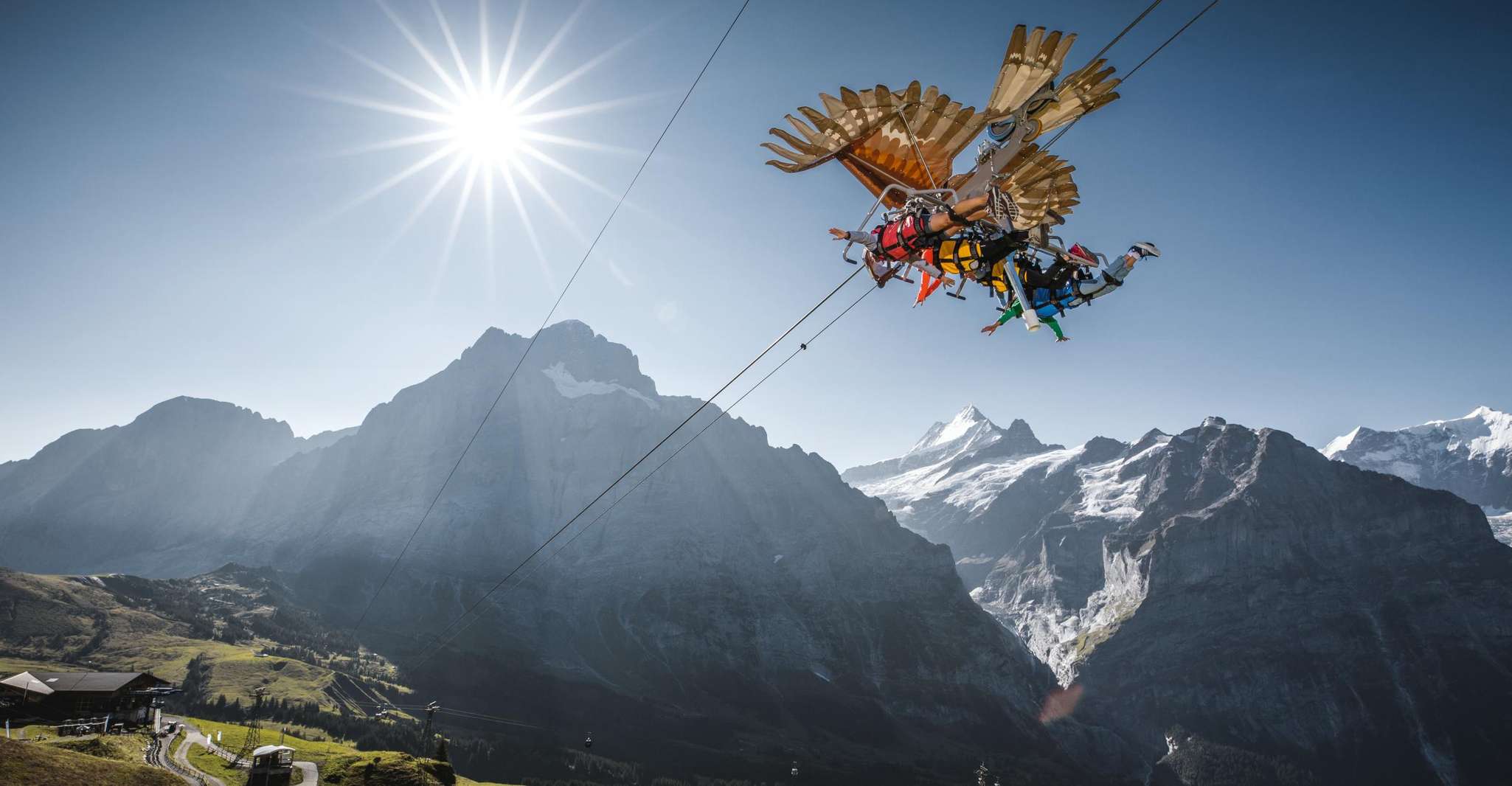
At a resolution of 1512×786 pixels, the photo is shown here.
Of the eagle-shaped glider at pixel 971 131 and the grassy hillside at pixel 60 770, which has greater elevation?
the eagle-shaped glider at pixel 971 131

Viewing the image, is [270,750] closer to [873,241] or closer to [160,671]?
[873,241]

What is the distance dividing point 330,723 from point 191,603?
12717cm

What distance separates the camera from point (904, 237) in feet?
35.2

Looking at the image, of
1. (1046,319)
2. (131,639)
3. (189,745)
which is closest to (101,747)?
(189,745)

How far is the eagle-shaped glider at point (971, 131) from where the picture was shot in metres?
8.83

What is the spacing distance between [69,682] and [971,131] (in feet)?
258

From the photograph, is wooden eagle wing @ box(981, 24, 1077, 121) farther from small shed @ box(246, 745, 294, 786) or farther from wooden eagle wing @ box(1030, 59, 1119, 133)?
small shed @ box(246, 745, 294, 786)

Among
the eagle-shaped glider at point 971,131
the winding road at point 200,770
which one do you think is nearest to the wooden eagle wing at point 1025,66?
the eagle-shaped glider at point 971,131

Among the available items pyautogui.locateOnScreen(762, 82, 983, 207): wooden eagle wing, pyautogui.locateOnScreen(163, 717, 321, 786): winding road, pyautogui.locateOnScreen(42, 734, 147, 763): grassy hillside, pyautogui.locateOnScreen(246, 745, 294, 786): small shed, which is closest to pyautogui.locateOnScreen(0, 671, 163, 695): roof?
pyautogui.locateOnScreen(163, 717, 321, 786): winding road

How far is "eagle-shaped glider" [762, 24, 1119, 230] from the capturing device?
8.83 m

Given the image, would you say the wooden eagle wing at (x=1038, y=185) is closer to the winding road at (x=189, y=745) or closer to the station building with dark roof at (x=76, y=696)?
the winding road at (x=189, y=745)

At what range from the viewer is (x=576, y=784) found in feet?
371

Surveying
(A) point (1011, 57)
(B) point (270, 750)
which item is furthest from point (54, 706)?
(A) point (1011, 57)

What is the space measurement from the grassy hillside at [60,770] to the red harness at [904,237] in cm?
2556
